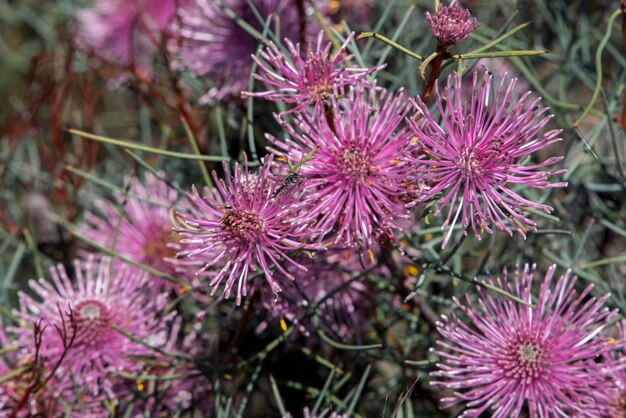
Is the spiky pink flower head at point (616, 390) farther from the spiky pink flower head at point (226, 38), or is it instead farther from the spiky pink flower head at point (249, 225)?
the spiky pink flower head at point (226, 38)

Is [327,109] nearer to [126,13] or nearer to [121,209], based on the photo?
[121,209]

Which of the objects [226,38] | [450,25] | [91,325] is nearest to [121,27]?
[226,38]

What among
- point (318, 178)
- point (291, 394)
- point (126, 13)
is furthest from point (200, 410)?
point (126, 13)

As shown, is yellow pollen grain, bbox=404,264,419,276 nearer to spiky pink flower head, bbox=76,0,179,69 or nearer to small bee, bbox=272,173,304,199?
small bee, bbox=272,173,304,199

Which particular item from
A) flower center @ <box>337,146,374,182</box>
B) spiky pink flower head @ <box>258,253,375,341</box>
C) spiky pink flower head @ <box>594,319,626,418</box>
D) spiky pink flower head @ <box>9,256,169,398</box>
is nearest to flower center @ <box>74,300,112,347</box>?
spiky pink flower head @ <box>9,256,169,398</box>

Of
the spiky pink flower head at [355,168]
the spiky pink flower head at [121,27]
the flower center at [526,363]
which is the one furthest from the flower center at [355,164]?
the spiky pink flower head at [121,27]

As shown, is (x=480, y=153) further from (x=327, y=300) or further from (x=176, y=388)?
(x=176, y=388)
